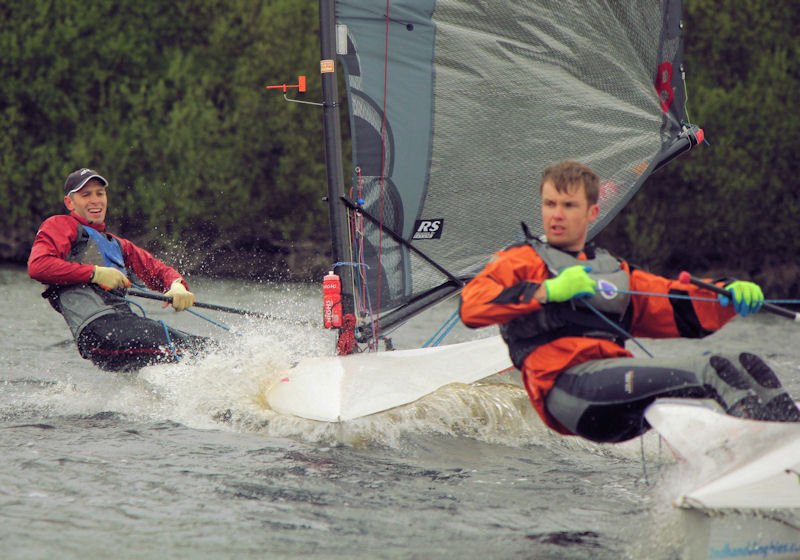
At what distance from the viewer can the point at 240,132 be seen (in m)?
14.5

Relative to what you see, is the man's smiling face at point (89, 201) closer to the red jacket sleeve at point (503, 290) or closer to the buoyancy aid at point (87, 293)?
the buoyancy aid at point (87, 293)

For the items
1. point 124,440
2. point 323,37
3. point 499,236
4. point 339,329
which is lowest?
point 124,440

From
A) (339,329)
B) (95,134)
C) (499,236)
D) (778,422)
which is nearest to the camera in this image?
(778,422)

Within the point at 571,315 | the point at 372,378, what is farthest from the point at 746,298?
the point at 372,378

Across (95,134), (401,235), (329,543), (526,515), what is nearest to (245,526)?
(329,543)

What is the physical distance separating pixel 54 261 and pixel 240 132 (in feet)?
33.3

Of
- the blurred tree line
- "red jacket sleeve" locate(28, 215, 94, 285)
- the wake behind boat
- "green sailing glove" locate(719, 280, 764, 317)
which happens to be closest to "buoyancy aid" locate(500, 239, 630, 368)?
"green sailing glove" locate(719, 280, 764, 317)

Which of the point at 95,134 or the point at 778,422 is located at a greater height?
the point at 95,134

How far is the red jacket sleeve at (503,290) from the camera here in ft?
9.17

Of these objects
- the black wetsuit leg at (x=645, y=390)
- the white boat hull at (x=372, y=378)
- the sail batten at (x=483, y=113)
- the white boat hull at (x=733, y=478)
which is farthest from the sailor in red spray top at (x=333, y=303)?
the white boat hull at (x=733, y=478)

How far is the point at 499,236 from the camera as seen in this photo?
215 inches

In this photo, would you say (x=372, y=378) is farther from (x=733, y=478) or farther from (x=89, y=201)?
(x=733, y=478)

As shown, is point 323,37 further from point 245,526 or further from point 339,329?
point 245,526

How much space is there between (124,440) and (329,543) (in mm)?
1558
